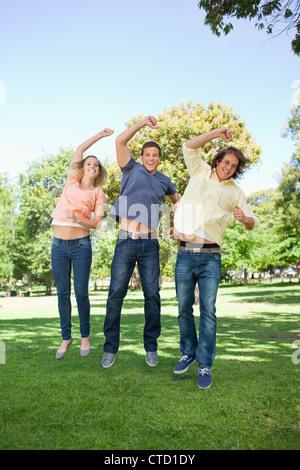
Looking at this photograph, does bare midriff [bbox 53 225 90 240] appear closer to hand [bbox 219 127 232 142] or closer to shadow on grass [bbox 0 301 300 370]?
shadow on grass [bbox 0 301 300 370]

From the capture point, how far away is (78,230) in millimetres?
4680

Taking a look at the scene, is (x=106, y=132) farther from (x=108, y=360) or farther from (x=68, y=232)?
(x=108, y=360)

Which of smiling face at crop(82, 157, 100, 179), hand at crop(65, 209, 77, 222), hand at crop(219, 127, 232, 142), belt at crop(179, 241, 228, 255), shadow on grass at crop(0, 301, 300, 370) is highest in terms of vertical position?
hand at crop(219, 127, 232, 142)

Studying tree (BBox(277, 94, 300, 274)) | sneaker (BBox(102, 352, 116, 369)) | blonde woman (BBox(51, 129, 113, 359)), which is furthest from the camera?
tree (BBox(277, 94, 300, 274))

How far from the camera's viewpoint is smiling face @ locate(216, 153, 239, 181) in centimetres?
418

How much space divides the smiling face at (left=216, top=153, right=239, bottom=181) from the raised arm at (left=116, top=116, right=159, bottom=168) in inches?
30.9

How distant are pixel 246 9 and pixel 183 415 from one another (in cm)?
756

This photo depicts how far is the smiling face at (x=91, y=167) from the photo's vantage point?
15.8ft

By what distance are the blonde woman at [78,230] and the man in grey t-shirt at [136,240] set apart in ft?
1.36

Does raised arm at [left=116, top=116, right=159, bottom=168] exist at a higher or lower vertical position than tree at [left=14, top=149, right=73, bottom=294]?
lower

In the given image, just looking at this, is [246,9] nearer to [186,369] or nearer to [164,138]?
[186,369]

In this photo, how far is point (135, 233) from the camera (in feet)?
14.3

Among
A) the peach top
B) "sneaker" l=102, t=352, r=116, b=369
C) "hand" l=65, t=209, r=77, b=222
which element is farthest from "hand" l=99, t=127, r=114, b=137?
"sneaker" l=102, t=352, r=116, b=369

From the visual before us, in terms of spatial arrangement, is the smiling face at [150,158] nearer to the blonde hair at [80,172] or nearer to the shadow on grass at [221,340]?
the blonde hair at [80,172]
